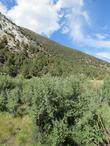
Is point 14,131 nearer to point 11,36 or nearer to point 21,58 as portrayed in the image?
point 21,58

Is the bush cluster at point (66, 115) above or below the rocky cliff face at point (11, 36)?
below

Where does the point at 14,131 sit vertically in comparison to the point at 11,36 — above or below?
below

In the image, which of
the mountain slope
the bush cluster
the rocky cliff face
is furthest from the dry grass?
the rocky cliff face

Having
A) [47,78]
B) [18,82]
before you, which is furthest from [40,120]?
[18,82]

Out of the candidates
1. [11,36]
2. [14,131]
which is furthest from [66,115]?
[11,36]

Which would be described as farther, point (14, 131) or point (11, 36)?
point (11, 36)

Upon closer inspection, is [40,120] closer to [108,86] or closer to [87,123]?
[87,123]

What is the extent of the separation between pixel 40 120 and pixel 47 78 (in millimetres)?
3035

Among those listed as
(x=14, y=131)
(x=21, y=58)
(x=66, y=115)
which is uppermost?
(x=21, y=58)

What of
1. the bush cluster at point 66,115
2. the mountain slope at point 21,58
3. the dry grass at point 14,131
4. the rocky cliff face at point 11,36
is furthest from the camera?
the rocky cliff face at point 11,36

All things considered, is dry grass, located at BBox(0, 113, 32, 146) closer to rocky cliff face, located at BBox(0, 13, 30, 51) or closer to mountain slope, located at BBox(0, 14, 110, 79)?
mountain slope, located at BBox(0, 14, 110, 79)

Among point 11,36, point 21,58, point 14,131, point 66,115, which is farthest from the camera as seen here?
point 11,36

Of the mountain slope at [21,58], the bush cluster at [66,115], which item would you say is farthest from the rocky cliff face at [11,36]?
the bush cluster at [66,115]

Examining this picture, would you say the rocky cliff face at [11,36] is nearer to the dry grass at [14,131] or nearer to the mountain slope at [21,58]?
the mountain slope at [21,58]
